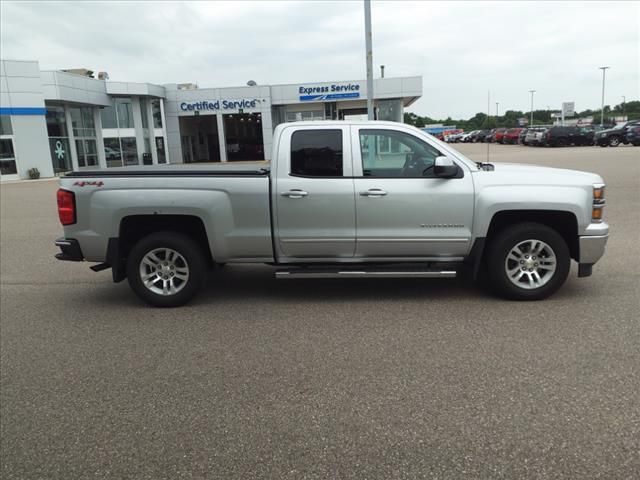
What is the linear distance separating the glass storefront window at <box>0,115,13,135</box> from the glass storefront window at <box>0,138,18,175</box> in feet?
1.49

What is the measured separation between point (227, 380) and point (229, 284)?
2839 mm

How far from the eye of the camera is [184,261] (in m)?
5.86

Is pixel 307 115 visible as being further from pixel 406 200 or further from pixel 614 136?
pixel 406 200

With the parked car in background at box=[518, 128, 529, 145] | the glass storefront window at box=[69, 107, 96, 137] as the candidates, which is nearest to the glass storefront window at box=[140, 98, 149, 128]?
the glass storefront window at box=[69, 107, 96, 137]

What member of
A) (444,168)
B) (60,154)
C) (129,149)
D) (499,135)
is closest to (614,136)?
(499,135)

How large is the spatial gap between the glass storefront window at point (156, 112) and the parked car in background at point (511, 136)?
32000 mm

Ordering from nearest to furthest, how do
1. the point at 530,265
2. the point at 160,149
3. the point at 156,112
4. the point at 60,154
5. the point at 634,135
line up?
the point at 530,265 → the point at 60,154 → the point at 634,135 → the point at 156,112 → the point at 160,149

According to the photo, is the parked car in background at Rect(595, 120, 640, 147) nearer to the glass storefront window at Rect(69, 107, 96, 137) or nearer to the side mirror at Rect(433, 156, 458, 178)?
the glass storefront window at Rect(69, 107, 96, 137)

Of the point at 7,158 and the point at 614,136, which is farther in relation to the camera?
the point at 614,136

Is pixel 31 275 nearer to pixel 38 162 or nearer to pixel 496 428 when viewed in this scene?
pixel 496 428

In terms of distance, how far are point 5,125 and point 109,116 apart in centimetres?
935

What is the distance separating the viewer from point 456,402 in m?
3.63

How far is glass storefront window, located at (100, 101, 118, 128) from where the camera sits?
38.7 meters

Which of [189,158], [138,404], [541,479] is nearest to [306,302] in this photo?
[138,404]
